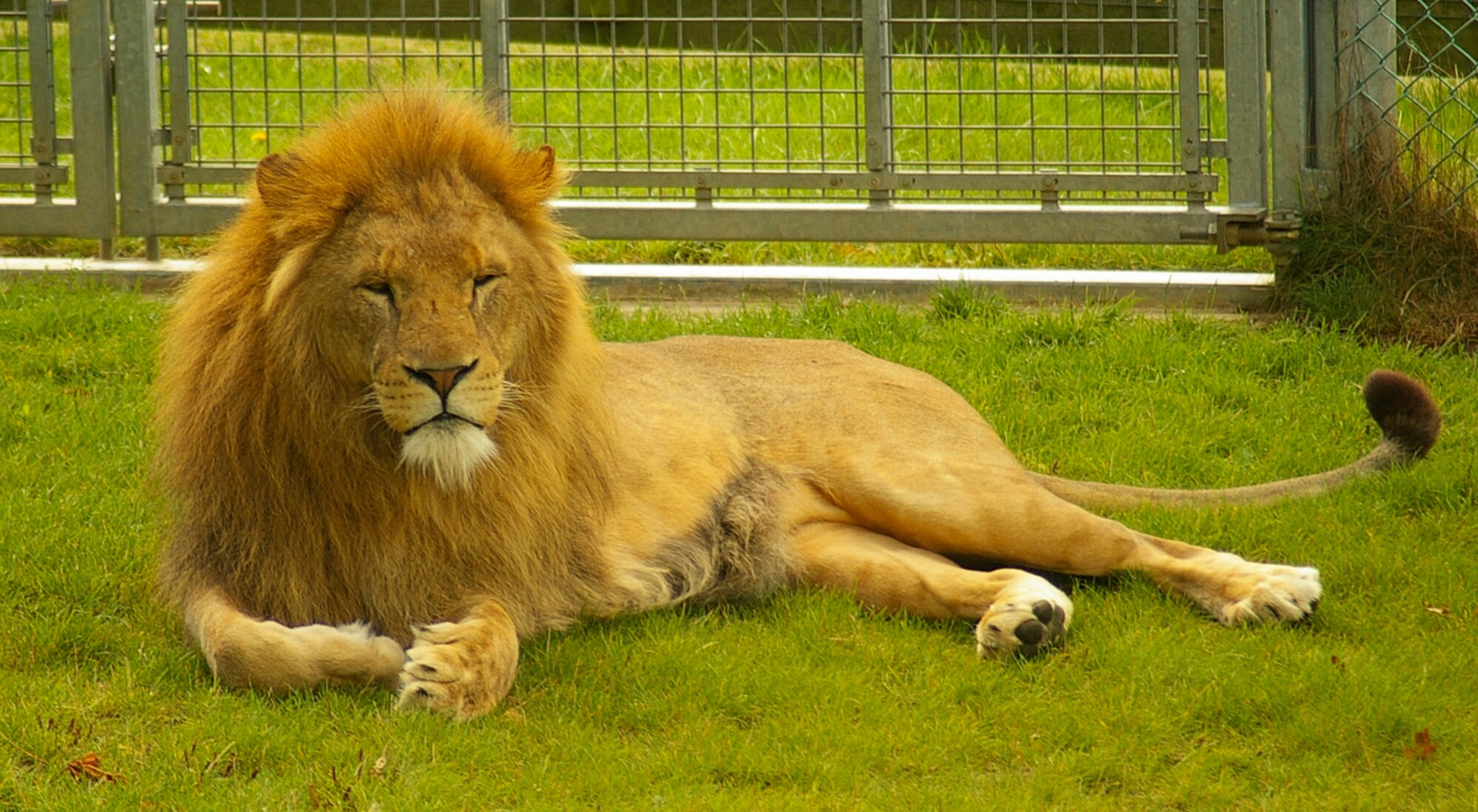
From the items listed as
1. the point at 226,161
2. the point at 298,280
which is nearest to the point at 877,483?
the point at 298,280

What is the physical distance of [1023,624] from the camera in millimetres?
4043

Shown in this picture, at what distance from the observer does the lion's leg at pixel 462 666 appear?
3.59 meters

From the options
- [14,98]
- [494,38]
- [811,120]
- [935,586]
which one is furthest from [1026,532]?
[14,98]

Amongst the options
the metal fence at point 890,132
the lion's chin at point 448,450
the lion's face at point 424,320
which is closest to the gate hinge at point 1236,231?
the metal fence at point 890,132

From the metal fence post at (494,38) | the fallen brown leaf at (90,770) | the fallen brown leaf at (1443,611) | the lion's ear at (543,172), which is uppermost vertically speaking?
the metal fence post at (494,38)

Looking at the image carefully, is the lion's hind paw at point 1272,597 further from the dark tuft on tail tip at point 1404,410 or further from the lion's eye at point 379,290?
the lion's eye at point 379,290

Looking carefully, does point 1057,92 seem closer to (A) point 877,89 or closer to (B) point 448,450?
(A) point 877,89

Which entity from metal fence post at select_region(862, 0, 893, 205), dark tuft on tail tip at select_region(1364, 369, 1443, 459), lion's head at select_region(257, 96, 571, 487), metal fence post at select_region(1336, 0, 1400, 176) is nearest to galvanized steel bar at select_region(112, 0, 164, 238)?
metal fence post at select_region(862, 0, 893, 205)

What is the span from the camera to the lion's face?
11.6 feet

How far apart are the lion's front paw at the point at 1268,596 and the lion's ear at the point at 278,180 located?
2.48 meters

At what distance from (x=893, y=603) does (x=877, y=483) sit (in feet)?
1.13

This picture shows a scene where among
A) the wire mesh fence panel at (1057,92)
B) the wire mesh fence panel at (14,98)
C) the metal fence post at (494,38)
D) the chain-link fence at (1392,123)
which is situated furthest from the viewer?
the wire mesh fence panel at (14,98)

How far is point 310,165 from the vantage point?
3.79 meters

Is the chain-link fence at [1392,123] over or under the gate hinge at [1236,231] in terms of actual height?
over
